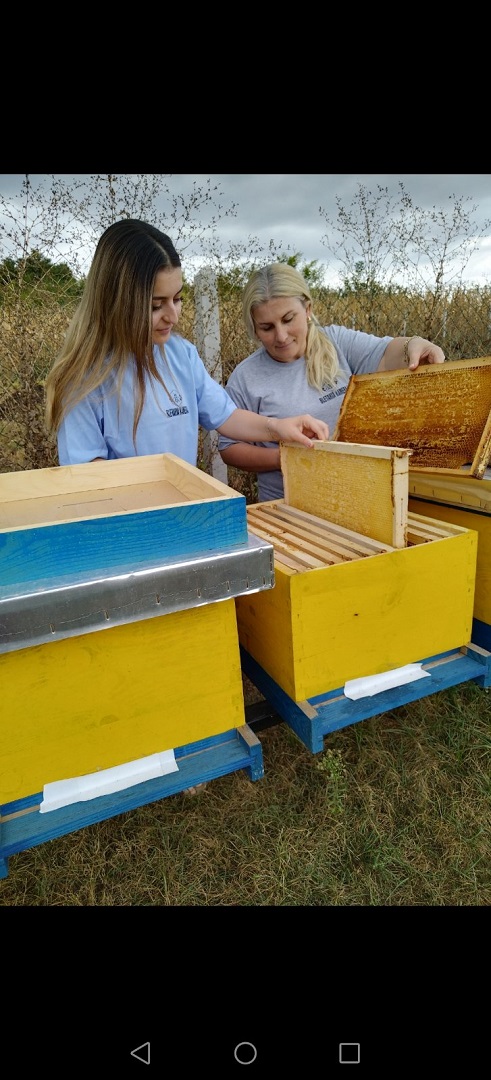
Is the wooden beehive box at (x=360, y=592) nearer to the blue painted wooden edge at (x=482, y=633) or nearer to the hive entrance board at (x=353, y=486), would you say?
the hive entrance board at (x=353, y=486)

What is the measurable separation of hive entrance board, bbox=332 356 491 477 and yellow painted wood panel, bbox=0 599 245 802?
38.3 inches

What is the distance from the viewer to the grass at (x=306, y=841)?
5.10 ft

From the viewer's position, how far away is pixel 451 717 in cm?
215

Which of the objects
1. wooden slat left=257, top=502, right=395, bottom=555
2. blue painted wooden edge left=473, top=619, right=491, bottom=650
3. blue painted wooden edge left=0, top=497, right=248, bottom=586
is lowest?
blue painted wooden edge left=473, top=619, right=491, bottom=650

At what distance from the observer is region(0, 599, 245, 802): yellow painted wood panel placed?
1060 millimetres

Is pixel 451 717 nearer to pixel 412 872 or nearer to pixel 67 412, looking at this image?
pixel 412 872

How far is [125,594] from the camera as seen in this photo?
0.99 meters

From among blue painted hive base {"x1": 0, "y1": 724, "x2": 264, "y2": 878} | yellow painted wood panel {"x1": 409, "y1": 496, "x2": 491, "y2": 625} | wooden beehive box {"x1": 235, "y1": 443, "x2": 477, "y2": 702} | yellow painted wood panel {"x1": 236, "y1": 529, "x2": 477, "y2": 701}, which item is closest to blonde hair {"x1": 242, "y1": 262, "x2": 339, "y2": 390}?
wooden beehive box {"x1": 235, "y1": 443, "x2": 477, "y2": 702}

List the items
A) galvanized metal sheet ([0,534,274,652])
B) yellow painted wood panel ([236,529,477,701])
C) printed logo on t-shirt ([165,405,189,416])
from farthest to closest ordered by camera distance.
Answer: printed logo on t-shirt ([165,405,189,416]) < yellow painted wood panel ([236,529,477,701]) < galvanized metal sheet ([0,534,274,652])

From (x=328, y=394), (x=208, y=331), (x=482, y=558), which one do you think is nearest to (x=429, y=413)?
(x=482, y=558)

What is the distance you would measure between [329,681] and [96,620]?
2.07 feet

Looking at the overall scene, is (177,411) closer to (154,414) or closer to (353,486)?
(154,414)

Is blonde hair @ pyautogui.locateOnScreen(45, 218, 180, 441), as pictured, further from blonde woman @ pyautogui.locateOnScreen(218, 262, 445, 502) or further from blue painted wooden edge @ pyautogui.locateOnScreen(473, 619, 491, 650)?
blue painted wooden edge @ pyautogui.locateOnScreen(473, 619, 491, 650)

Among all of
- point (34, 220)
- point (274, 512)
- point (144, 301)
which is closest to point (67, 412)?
point (144, 301)
